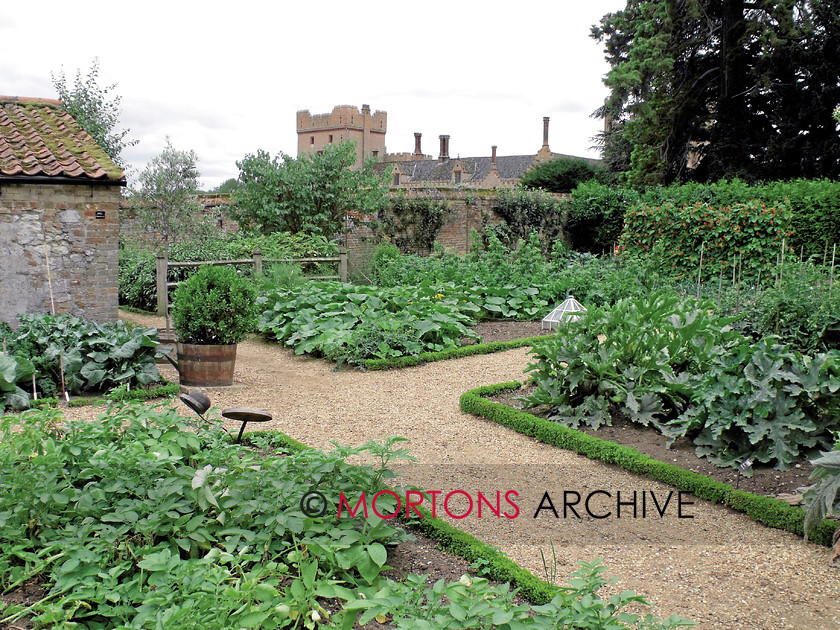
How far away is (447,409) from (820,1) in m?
17.3

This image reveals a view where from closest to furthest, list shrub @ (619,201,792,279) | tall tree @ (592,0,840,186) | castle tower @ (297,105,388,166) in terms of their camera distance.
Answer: shrub @ (619,201,792,279)
tall tree @ (592,0,840,186)
castle tower @ (297,105,388,166)

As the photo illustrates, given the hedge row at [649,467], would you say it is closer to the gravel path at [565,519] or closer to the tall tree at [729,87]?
the gravel path at [565,519]

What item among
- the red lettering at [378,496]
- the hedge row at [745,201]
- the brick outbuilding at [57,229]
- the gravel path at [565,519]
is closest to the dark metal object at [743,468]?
the gravel path at [565,519]

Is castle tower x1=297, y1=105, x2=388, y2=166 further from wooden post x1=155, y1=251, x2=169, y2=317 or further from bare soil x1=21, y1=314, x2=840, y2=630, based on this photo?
bare soil x1=21, y1=314, x2=840, y2=630

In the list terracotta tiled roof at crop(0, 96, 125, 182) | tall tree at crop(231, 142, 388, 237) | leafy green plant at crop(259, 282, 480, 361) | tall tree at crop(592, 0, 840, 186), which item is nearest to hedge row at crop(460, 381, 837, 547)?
leafy green plant at crop(259, 282, 480, 361)

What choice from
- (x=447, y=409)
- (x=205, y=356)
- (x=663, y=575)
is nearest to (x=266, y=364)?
(x=205, y=356)

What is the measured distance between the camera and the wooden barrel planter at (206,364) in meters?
7.00

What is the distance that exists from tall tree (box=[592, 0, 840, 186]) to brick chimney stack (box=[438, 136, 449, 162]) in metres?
34.5

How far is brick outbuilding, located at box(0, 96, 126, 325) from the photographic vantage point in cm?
726


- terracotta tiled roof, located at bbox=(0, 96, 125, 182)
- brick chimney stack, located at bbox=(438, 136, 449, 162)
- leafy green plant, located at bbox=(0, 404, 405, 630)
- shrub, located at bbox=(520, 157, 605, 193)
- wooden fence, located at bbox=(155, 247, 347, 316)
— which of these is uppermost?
brick chimney stack, located at bbox=(438, 136, 449, 162)

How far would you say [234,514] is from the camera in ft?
9.89

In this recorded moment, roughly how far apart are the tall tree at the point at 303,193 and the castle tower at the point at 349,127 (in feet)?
116

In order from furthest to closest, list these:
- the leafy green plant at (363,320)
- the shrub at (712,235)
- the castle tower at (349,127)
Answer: the castle tower at (349,127) < the shrub at (712,235) < the leafy green plant at (363,320)

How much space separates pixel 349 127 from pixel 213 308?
47436 millimetres
